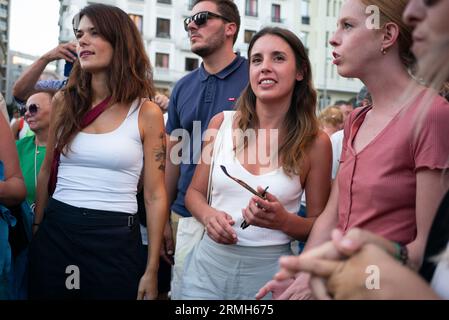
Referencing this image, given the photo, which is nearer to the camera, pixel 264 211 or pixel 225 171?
pixel 264 211

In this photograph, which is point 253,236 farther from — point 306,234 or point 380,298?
point 380,298

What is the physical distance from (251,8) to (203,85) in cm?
3943

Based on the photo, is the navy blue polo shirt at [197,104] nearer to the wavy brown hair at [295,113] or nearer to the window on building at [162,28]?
the wavy brown hair at [295,113]

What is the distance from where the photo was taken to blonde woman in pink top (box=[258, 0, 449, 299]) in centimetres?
170

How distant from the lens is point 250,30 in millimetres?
40438

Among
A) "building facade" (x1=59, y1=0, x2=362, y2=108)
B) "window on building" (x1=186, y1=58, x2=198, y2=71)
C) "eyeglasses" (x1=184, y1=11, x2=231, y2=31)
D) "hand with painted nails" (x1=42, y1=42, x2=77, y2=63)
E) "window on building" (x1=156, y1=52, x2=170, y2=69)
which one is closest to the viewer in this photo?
"hand with painted nails" (x1=42, y1=42, x2=77, y2=63)

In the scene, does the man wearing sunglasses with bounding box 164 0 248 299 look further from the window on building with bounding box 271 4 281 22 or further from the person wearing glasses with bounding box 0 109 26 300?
the window on building with bounding box 271 4 281 22

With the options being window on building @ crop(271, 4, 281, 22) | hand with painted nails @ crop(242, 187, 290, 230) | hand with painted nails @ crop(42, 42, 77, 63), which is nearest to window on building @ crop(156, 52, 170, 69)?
window on building @ crop(271, 4, 281, 22)

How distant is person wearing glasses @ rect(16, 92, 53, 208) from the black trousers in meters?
0.89

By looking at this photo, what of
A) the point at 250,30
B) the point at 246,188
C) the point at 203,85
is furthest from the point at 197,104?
the point at 250,30

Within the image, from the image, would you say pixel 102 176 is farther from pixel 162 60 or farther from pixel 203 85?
pixel 162 60

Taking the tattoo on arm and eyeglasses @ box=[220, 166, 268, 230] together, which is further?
the tattoo on arm

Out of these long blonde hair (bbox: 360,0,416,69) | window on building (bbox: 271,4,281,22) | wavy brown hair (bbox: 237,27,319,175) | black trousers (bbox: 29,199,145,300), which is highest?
window on building (bbox: 271,4,281,22)
